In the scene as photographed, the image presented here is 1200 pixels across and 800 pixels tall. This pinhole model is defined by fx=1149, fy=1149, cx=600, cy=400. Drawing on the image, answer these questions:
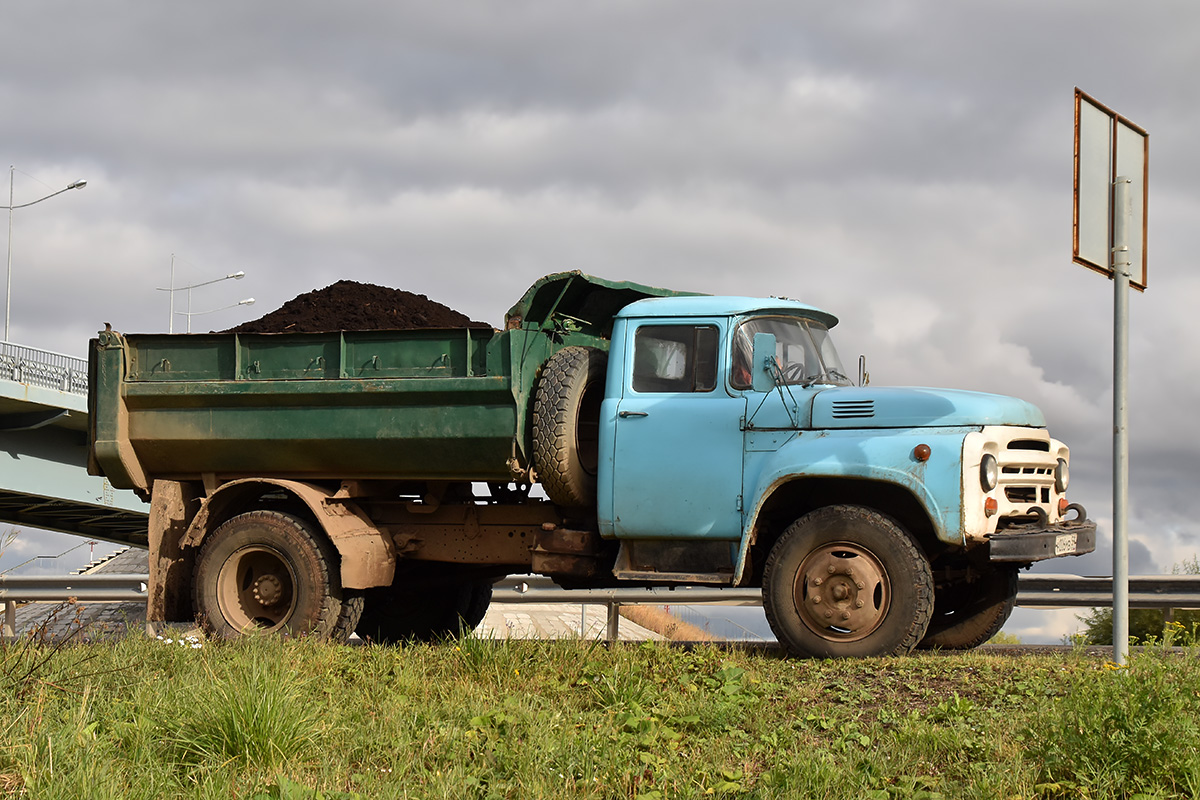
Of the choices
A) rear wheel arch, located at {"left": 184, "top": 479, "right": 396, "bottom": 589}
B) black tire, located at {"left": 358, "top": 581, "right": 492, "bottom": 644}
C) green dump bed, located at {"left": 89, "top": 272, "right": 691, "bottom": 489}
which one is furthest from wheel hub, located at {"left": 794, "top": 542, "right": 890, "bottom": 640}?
black tire, located at {"left": 358, "top": 581, "right": 492, "bottom": 644}

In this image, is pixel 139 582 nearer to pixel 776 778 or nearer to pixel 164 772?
pixel 164 772

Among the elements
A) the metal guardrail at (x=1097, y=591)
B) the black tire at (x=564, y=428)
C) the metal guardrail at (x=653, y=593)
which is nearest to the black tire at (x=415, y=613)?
the metal guardrail at (x=653, y=593)

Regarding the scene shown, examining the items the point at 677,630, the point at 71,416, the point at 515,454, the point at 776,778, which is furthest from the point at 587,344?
the point at 71,416

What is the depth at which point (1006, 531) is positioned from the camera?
7992mm

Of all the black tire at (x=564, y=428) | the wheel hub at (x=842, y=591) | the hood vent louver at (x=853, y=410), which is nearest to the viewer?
the wheel hub at (x=842, y=591)

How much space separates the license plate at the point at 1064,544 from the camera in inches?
313

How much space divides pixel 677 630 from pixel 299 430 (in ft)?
29.4

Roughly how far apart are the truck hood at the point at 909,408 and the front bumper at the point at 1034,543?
780mm

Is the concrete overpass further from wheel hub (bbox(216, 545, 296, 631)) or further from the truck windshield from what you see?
the truck windshield

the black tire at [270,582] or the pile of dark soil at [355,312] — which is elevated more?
the pile of dark soil at [355,312]

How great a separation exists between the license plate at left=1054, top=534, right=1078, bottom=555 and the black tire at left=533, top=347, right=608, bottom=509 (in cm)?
342

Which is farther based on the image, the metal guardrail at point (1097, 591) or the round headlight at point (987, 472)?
the metal guardrail at point (1097, 591)

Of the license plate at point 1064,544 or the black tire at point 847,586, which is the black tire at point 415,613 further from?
the license plate at point 1064,544

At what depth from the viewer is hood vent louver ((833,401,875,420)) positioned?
8172 millimetres
